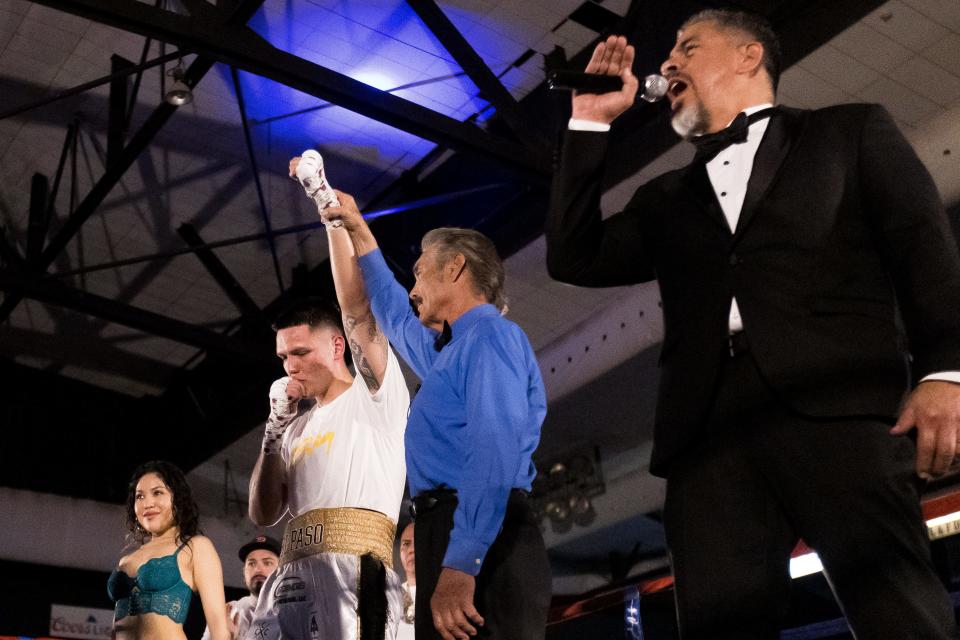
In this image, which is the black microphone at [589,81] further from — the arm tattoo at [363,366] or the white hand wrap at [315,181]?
the arm tattoo at [363,366]

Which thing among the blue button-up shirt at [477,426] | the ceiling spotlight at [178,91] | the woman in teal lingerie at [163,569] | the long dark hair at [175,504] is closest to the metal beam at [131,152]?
the ceiling spotlight at [178,91]

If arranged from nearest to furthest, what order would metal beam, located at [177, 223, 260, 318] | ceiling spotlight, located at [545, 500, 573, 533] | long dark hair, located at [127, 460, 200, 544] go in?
long dark hair, located at [127, 460, 200, 544]
metal beam, located at [177, 223, 260, 318]
ceiling spotlight, located at [545, 500, 573, 533]

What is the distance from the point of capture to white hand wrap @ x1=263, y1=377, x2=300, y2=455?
289 centimetres

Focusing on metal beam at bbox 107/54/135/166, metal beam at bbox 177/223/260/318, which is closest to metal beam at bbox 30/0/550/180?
metal beam at bbox 107/54/135/166

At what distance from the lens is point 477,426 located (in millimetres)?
1971

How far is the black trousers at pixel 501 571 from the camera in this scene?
1889 millimetres

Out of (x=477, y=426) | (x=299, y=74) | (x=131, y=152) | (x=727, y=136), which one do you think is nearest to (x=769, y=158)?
(x=727, y=136)

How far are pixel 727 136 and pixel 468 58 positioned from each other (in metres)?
4.32

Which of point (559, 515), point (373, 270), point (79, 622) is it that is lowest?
point (373, 270)

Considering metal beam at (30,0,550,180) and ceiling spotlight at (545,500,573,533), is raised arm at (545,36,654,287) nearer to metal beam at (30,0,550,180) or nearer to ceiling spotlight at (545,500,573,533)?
metal beam at (30,0,550,180)

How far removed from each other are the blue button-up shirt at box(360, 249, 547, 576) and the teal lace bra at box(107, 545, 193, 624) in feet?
6.98

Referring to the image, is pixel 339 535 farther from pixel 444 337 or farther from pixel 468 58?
pixel 468 58

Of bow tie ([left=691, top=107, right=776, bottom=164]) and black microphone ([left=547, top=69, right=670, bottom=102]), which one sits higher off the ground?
black microphone ([left=547, top=69, right=670, bottom=102])

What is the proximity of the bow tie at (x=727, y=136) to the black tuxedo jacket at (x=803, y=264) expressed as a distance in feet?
0.07
